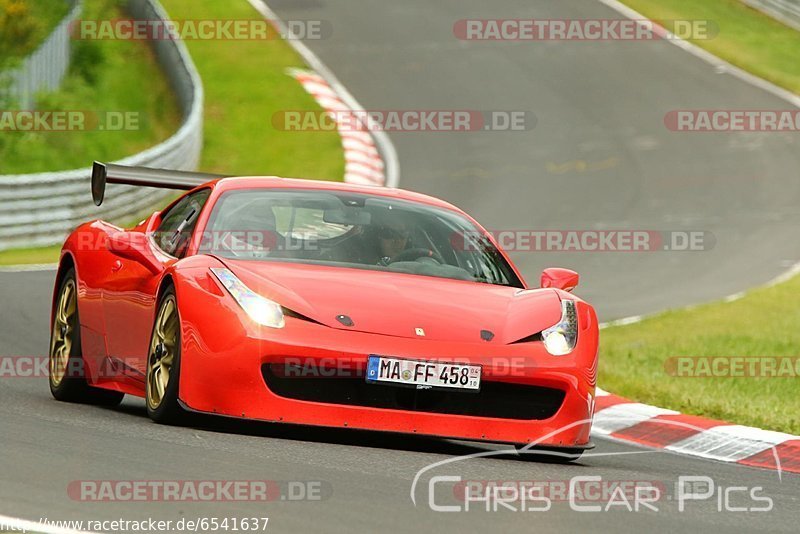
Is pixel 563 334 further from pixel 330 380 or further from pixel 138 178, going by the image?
pixel 138 178

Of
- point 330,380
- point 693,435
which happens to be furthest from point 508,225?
point 330,380

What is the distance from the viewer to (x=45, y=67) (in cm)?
2450

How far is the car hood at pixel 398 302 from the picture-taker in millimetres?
6668

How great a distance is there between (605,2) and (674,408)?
26.3 meters

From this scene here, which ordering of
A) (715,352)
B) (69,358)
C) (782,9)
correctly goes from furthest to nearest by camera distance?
(782,9)
(715,352)
(69,358)

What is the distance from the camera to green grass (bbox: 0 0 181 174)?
73.4ft

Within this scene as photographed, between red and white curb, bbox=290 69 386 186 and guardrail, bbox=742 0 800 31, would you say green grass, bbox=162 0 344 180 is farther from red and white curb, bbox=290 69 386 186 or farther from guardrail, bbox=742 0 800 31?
guardrail, bbox=742 0 800 31

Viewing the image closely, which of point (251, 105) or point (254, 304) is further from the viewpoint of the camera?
point (251, 105)

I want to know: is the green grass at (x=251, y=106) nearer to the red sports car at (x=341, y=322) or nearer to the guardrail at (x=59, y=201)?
the guardrail at (x=59, y=201)


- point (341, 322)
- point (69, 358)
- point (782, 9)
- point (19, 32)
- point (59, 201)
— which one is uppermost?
point (782, 9)

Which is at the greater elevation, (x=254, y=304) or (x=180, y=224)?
(x=180, y=224)

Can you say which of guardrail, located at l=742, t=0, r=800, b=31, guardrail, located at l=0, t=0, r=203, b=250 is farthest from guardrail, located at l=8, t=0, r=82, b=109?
guardrail, located at l=742, t=0, r=800, b=31

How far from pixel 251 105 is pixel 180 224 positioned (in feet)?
64.0

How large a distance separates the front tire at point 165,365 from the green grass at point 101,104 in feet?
49.2
